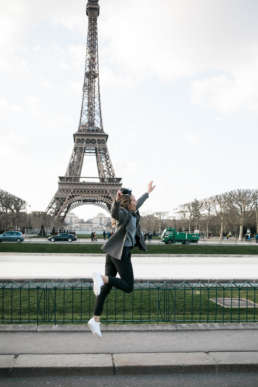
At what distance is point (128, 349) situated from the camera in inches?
225

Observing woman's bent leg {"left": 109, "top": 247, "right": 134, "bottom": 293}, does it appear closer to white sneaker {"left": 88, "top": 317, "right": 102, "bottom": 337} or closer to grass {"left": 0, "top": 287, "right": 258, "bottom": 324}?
white sneaker {"left": 88, "top": 317, "right": 102, "bottom": 337}

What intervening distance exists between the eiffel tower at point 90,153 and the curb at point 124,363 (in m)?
58.2

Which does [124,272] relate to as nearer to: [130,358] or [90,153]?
[130,358]

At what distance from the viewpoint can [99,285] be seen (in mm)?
5152

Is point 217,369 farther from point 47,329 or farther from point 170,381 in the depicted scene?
point 47,329

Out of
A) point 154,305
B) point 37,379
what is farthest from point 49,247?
point 37,379

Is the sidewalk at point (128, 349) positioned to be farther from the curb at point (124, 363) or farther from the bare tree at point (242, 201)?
the bare tree at point (242, 201)

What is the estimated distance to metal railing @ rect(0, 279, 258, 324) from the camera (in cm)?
814

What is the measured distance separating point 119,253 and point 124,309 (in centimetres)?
428

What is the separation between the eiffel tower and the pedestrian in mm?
57968

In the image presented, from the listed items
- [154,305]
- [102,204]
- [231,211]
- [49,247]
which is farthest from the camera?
[102,204]

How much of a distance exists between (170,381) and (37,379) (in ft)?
5.02

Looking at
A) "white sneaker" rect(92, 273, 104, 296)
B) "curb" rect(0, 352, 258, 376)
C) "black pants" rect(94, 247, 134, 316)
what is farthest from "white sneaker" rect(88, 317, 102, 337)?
"white sneaker" rect(92, 273, 104, 296)

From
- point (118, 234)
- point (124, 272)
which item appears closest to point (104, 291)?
point (124, 272)
